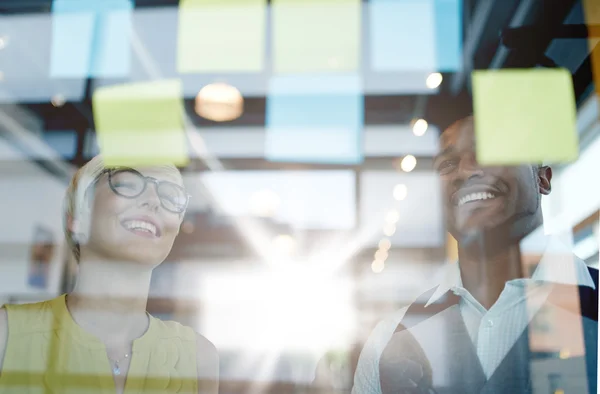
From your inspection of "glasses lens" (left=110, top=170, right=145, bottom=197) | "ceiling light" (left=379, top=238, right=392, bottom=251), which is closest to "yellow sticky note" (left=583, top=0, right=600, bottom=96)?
"ceiling light" (left=379, top=238, right=392, bottom=251)

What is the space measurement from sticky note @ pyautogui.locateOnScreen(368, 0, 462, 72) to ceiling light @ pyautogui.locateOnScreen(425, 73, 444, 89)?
0.11 feet

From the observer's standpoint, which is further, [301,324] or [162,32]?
[162,32]

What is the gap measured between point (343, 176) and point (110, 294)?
0.86m

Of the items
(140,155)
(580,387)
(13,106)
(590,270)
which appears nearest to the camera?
(580,387)

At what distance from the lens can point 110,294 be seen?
64.7 inches

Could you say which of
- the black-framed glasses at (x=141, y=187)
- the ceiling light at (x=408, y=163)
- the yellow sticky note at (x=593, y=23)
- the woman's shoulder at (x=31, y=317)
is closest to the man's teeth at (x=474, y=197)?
the ceiling light at (x=408, y=163)

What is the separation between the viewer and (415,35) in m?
2.16

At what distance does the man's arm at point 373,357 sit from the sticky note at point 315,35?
39.1 inches

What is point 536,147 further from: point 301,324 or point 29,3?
point 29,3

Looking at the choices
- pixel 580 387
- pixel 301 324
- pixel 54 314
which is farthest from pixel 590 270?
pixel 54 314

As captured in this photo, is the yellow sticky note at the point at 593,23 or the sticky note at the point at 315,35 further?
the sticky note at the point at 315,35

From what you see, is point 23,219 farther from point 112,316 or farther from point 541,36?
point 541,36

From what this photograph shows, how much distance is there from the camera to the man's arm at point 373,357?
164 cm

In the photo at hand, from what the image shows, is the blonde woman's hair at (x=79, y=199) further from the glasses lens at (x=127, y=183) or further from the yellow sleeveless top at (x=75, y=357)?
the yellow sleeveless top at (x=75, y=357)
